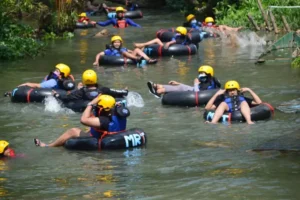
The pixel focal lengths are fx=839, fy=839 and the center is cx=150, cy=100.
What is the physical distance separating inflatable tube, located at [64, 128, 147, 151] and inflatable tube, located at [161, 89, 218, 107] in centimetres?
371

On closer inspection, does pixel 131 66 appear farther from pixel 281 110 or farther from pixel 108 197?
→ pixel 108 197

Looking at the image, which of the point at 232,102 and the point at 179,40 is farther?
the point at 179,40

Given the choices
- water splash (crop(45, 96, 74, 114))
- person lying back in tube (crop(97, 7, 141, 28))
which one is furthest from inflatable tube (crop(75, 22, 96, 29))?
water splash (crop(45, 96, 74, 114))

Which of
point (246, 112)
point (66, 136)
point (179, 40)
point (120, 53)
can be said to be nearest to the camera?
point (66, 136)

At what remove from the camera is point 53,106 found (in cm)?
1844

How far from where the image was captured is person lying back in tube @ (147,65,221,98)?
1848 cm

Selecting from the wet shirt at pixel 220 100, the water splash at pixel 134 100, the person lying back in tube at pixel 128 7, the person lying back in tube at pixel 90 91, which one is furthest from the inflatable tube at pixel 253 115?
the person lying back in tube at pixel 128 7

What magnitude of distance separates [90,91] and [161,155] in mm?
3944

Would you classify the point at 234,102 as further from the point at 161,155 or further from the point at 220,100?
the point at 161,155

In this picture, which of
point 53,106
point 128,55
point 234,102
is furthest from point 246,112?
point 128,55

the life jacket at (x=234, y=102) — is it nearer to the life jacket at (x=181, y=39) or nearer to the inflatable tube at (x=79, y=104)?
the inflatable tube at (x=79, y=104)

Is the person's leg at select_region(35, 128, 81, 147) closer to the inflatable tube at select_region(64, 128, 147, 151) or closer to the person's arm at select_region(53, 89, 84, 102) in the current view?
the inflatable tube at select_region(64, 128, 147, 151)

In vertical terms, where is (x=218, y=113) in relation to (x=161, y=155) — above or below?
above

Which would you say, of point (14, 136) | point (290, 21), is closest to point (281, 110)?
point (14, 136)
